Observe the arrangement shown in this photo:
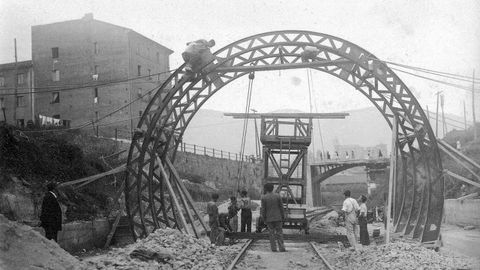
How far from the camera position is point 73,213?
51.5 ft

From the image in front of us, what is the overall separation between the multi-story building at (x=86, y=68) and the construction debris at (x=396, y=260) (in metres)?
41.9

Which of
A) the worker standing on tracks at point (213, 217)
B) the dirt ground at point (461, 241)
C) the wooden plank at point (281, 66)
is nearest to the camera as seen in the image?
the dirt ground at point (461, 241)

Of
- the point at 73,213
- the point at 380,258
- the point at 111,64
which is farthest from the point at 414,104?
the point at 111,64

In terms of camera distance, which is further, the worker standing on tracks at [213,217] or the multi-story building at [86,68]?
the multi-story building at [86,68]

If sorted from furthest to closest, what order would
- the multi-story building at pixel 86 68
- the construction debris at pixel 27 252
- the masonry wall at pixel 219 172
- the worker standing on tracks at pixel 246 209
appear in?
the multi-story building at pixel 86 68, the masonry wall at pixel 219 172, the worker standing on tracks at pixel 246 209, the construction debris at pixel 27 252

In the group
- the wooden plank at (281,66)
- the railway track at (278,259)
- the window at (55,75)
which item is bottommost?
the railway track at (278,259)

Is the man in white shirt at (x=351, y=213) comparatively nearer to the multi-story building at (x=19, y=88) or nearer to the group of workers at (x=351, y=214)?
the group of workers at (x=351, y=214)

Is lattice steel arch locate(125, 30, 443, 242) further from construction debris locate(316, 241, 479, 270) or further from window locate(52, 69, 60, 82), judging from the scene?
window locate(52, 69, 60, 82)

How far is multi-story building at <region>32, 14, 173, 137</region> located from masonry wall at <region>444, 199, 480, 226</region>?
3461 centimetres

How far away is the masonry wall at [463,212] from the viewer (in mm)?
21031

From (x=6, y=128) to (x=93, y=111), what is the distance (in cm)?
3695

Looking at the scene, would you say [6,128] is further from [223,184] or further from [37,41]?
[37,41]

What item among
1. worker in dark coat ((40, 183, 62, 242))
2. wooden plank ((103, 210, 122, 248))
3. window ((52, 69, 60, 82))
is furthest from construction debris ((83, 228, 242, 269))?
window ((52, 69, 60, 82))

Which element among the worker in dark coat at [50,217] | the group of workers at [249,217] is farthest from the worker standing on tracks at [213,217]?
the worker in dark coat at [50,217]
